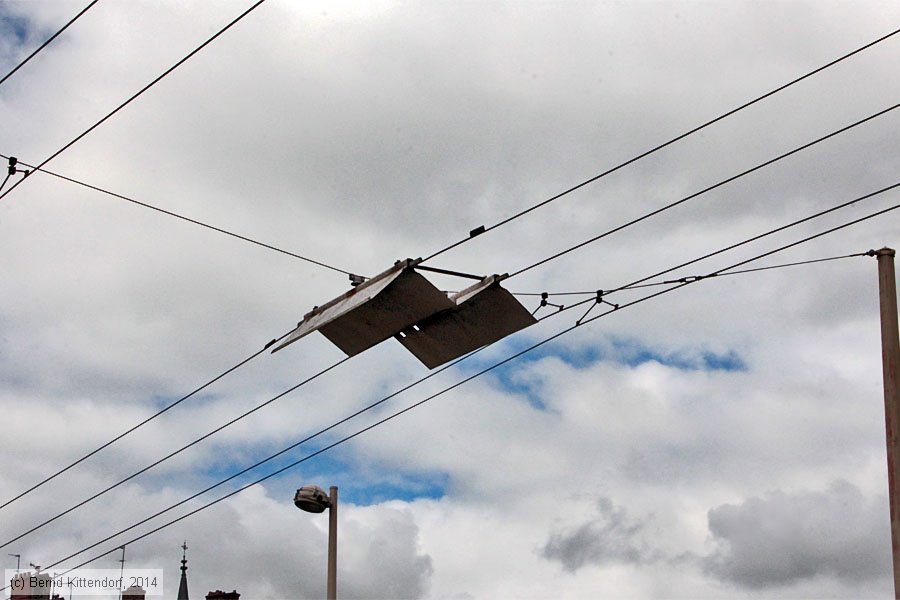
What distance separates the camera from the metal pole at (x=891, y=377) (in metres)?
15.8

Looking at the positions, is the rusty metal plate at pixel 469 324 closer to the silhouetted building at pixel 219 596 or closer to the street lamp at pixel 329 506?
the street lamp at pixel 329 506

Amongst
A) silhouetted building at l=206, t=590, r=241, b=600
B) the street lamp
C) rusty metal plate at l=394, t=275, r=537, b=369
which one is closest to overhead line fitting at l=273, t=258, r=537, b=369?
rusty metal plate at l=394, t=275, r=537, b=369

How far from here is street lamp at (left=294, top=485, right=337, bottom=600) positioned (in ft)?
74.3

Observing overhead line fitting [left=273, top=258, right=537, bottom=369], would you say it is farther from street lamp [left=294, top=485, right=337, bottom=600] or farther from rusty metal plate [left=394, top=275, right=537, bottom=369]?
street lamp [left=294, top=485, right=337, bottom=600]

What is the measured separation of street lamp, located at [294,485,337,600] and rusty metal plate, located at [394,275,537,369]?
16.7 feet

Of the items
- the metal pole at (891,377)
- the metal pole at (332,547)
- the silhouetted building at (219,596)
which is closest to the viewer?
the metal pole at (891,377)

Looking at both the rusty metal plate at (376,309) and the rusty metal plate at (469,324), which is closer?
the rusty metal plate at (376,309)

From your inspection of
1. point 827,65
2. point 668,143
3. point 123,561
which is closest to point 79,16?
point 668,143

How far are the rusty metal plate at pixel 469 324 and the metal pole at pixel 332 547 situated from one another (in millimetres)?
5128

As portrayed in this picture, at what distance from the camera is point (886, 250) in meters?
17.5

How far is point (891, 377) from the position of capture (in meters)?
16.8

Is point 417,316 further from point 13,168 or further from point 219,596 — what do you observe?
point 219,596

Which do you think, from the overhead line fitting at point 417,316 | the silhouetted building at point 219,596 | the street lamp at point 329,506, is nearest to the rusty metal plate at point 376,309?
the overhead line fitting at point 417,316

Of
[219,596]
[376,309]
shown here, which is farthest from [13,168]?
[219,596]
